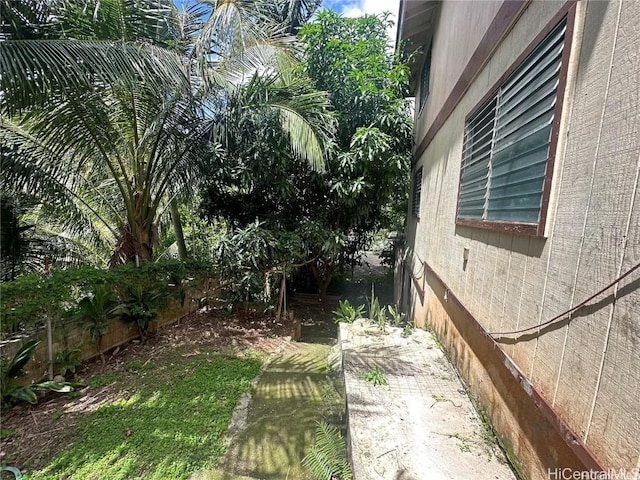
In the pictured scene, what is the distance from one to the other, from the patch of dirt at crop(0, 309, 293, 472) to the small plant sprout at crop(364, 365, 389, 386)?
273 cm

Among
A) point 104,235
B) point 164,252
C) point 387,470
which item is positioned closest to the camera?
point 387,470

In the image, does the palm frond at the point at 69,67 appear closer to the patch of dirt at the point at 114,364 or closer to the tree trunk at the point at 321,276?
the patch of dirt at the point at 114,364

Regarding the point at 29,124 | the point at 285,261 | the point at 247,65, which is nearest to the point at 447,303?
the point at 285,261

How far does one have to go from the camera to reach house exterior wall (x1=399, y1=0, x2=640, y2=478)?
3.68 feet

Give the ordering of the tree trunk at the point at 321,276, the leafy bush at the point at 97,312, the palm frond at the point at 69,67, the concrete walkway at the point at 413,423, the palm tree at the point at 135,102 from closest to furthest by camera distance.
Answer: the concrete walkway at the point at 413,423 < the palm frond at the point at 69,67 < the palm tree at the point at 135,102 < the leafy bush at the point at 97,312 < the tree trunk at the point at 321,276

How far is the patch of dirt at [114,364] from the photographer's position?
9.25 ft

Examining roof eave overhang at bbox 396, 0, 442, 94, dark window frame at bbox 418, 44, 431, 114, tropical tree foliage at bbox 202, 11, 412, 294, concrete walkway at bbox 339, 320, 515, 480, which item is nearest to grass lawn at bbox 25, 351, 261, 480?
concrete walkway at bbox 339, 320, 515, 480

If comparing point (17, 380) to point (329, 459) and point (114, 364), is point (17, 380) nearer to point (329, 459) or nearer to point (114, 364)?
point (114, 364)

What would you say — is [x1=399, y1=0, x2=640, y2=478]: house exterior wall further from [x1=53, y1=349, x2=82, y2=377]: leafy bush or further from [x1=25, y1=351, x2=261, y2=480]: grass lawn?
[x1=53, y1=349, x2=82, y2=377]: leafy bush

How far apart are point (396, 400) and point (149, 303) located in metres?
4.29

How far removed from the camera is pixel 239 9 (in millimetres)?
5348

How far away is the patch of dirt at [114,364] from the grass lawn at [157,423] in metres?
0.13

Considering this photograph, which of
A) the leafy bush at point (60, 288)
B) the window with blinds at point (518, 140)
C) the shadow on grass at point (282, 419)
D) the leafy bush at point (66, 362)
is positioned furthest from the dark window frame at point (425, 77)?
the leafy bush at point (66, 362)

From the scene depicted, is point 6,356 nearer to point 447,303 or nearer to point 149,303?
point 149,303
